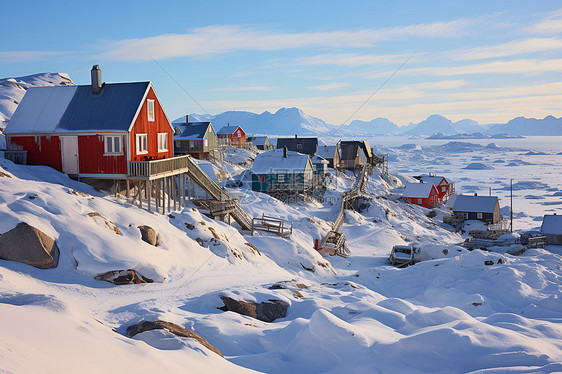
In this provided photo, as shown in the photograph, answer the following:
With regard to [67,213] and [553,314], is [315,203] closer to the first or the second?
[553,314]

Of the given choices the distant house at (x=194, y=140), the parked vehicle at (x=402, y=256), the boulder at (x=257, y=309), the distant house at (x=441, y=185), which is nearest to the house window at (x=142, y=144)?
the boulder at (x=257, y=309)

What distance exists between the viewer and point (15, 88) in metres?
53.0

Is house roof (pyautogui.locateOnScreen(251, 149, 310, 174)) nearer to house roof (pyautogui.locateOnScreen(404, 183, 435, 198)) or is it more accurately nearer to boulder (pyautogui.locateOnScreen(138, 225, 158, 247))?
house roof (pyautogui.locateOnScreen(404, 183, 435, 198))

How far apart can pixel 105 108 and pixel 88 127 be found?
1.69 m

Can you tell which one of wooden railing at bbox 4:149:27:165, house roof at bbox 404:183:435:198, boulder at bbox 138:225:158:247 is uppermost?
wooden railing at bbox 4:149:27:165

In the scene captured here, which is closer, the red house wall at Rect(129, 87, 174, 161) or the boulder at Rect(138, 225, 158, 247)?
the boulder at Rect(138, 225, 158, 247)

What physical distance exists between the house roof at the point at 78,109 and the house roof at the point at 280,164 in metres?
29.0

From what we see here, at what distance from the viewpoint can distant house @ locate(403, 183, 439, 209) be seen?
7366cm

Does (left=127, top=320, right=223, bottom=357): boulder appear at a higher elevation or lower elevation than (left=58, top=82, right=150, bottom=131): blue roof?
lower

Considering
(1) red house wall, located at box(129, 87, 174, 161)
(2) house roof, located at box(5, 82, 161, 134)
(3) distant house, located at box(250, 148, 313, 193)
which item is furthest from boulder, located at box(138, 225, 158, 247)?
(3) distant house, located at box(250, 148, 313, 193)

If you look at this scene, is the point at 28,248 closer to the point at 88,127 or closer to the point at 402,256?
the point at 88,127

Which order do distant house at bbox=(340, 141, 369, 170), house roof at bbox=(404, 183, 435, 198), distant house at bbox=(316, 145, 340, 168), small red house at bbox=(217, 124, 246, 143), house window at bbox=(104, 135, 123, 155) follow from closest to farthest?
house window at bbox=(104, 135, 123, 155) < house roof at bbox=(404, 183, 435, 198) < distant house at bbox=(316, 145, 340, 168) < distant house at bbox=(340, 141, 369, 170) < small red house at bbox=(217, 124, 246, 143)

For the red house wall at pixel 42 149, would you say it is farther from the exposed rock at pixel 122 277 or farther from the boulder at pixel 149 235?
the exposed rock at pixel 122 277

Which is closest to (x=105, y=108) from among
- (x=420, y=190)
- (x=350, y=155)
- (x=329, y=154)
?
(x=329, y=154)
